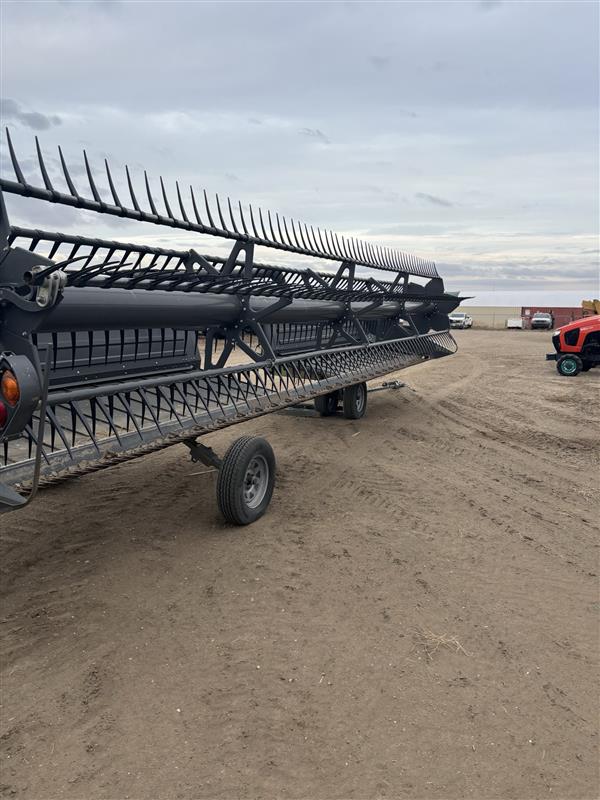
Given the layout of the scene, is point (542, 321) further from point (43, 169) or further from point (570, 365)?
point (43, 169)

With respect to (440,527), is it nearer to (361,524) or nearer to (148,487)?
(361,524)

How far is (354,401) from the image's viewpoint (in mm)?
9023

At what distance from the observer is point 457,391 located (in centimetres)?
1212

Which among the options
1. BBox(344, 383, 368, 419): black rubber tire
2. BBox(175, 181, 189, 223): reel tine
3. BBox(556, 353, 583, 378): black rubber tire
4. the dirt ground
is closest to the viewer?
the dirt ground

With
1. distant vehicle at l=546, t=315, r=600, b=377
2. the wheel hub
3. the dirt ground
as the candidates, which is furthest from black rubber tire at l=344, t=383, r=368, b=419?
distant vehicle at l=546, t=315, r=600, b=377

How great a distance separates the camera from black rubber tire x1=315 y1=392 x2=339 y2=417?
9031 millimetres

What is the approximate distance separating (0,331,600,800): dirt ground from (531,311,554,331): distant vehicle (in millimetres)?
31617

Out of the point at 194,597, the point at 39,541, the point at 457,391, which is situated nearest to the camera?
the point at 194,597

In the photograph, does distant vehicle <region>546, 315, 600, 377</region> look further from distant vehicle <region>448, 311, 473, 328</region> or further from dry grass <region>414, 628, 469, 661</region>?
distant vehicle <region>448, 311, 473, 328</region>

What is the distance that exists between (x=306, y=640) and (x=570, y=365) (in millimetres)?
13431

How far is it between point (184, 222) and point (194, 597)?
2.63 m

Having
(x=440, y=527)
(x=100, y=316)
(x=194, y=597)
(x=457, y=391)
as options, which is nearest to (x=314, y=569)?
(x=194, y=597)

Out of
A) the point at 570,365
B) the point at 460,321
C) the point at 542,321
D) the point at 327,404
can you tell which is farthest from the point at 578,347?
the point at 542,321

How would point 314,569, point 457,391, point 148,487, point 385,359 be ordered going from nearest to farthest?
1. point 314,569
2. point 148,487
3. point 385,359
4. point 457,391
